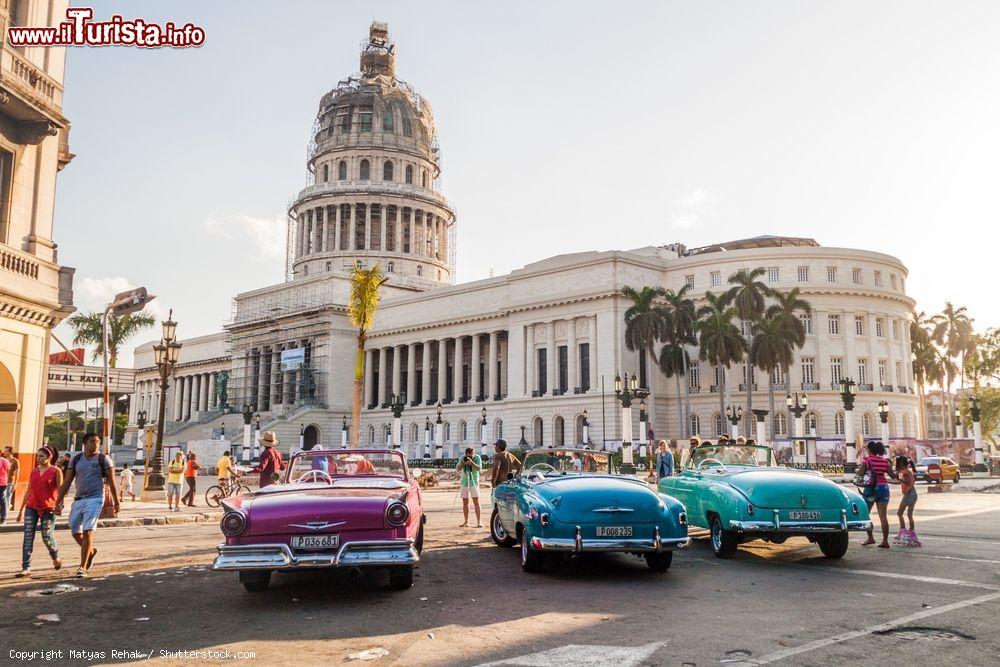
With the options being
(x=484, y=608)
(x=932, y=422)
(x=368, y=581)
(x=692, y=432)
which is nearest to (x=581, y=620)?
(x=484, y=608)

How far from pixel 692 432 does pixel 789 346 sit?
11.2 metres

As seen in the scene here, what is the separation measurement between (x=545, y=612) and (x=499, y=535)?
5.30 m

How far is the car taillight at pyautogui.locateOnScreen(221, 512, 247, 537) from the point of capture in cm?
799

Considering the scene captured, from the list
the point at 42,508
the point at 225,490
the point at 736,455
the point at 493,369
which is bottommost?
the point at 225,490

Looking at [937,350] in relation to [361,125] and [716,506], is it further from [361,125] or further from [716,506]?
[716,506]

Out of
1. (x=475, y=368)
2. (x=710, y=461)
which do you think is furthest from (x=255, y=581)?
(x=475, y=368)

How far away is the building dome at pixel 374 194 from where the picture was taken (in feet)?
312

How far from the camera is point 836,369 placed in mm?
62156

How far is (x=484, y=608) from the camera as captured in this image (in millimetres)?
7789

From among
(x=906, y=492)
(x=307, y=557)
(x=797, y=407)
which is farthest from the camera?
(x=797, y=407)

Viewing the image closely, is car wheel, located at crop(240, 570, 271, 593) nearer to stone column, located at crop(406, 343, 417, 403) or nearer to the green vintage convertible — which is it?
the green vintage convertible

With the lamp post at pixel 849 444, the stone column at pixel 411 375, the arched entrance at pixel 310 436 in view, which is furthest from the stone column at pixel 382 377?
the lamp post at pixel 849 444

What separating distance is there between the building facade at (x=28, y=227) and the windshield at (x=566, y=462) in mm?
13318

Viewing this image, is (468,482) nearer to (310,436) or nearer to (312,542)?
(312,542)
